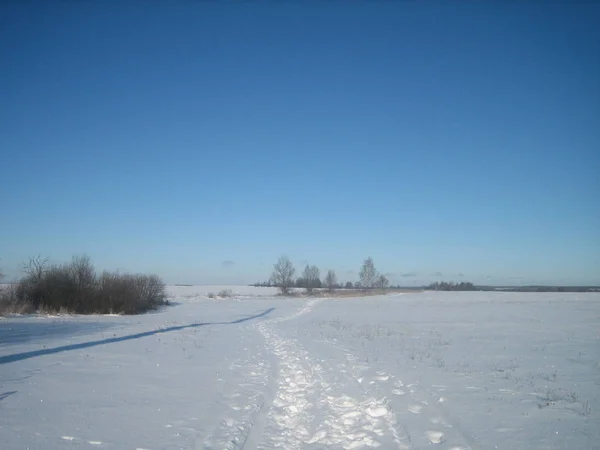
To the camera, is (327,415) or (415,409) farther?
(415,409)

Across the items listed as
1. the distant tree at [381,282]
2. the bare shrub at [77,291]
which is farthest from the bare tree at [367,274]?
the bare shrub at [77,291]

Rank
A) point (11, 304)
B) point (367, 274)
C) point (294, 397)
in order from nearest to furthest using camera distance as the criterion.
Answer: point (294, 397), point (11, 304), point (367, 274)

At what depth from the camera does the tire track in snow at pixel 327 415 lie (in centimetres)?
616

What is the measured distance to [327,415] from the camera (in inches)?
289

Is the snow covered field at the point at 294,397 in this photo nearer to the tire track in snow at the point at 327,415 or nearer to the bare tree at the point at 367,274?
the tire track in snow at the point at 327,415

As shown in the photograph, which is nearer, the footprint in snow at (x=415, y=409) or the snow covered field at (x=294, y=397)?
the snow covered field at (x=294, y=397)

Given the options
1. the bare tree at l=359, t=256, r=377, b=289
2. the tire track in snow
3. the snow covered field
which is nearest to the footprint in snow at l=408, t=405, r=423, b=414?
the snow covered field

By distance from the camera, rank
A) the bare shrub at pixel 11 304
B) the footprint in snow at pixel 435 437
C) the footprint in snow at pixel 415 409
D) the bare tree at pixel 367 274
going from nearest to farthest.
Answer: the footprint in snow at pixel 435 437
the footprint in snow at pixel 415 409
the bare shrub at pixel 11 304
the bare tree at pixel 367 274

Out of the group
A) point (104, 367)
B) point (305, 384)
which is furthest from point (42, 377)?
point (305, 384)

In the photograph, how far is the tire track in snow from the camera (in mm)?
6160

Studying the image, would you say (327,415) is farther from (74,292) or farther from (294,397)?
(74,292)

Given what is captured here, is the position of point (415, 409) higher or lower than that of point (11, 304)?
lower

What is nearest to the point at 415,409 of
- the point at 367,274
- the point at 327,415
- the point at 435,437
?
the point at 435,437

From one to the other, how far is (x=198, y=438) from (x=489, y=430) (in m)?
4.66
